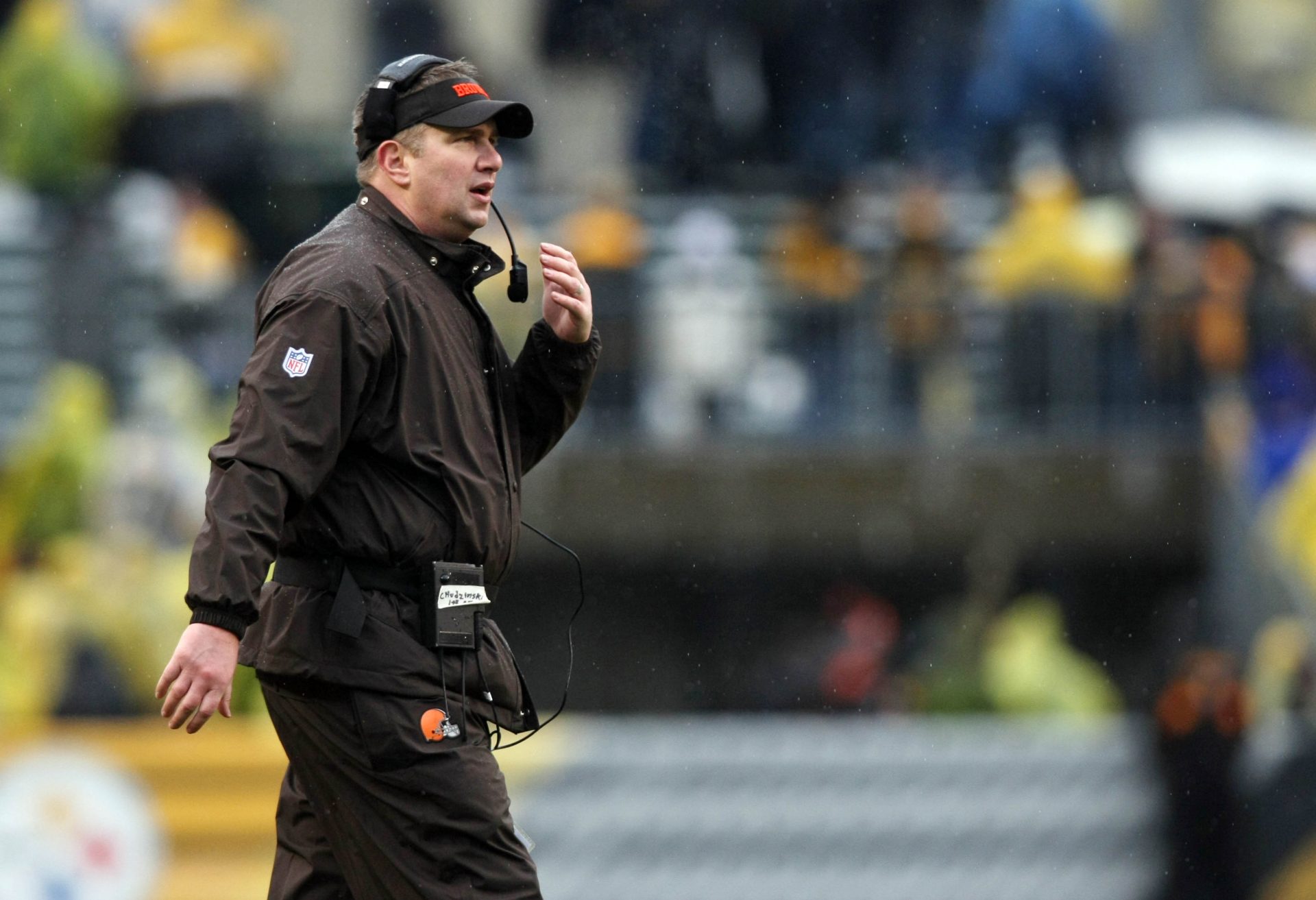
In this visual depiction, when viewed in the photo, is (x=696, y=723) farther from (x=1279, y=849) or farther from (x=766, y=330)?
(x=1279, y=849)

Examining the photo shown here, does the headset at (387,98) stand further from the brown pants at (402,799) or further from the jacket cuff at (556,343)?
the brown pants at (402,799)

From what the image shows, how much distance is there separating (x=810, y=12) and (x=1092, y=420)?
2.07m

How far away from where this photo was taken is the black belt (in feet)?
10.8

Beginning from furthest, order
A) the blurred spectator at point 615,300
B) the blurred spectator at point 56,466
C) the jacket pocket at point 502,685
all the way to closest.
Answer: the blurred spectator at point 615,300, the blurred spectator at point 56,466, the jacket pocket at point 502,685

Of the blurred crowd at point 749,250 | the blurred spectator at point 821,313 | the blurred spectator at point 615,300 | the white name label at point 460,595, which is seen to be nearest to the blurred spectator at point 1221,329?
the blurred crowd at point 749,250

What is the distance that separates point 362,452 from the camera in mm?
3357

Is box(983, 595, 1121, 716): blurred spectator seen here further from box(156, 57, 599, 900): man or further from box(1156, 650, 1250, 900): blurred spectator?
box(156, 57, 599, 900): man

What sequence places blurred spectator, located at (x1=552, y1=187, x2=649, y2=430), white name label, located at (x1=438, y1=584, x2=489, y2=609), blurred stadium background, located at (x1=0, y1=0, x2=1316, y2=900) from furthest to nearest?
blurred spectator, located at (x1=552, y1=187, x2=649, y2=430) → blurred stadium background, located at (x1=0, y1=0, x2=1316, y2=900) → white name label, located at (x1=438, y1=584, x2=489, y2=609)

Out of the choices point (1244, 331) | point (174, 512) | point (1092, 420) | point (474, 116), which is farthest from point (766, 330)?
point (474, 116)

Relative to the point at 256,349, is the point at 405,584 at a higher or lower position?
lower

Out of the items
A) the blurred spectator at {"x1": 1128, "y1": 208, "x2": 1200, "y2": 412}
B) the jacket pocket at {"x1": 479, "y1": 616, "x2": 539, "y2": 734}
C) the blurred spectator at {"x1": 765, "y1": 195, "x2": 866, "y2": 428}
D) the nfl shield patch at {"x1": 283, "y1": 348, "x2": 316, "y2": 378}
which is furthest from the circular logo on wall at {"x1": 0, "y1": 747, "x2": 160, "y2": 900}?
the nfl shield patch at {"x1": 283, "y1": 348, "x2": 316, "y2": 378}

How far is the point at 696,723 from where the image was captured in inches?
303

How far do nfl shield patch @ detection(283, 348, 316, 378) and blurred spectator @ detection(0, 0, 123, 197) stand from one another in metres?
5.49

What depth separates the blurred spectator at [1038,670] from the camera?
784 cm
